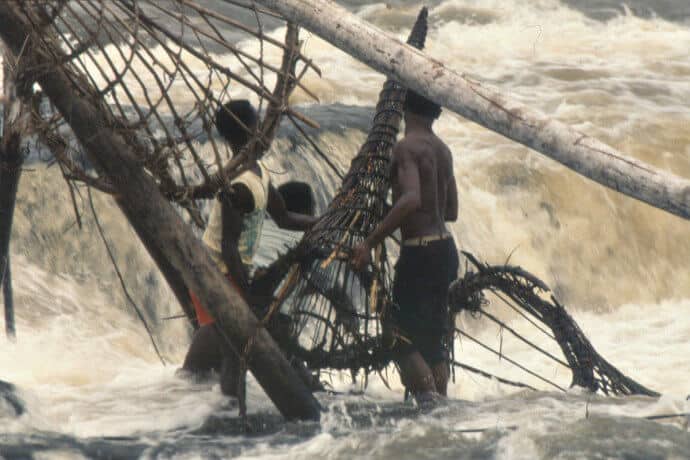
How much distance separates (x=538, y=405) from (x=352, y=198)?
111 cm

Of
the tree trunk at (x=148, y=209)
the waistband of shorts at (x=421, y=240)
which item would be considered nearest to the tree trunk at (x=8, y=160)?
the tree trunk at (x=148, y=209)

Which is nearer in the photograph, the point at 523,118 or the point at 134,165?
the point at 523,118

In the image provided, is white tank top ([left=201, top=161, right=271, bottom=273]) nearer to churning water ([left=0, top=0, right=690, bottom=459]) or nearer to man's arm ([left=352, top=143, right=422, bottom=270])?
churning water ([left=0, top=0, right=690, bottom=459])

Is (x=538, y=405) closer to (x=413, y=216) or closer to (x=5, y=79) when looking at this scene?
(x=413, y=216)

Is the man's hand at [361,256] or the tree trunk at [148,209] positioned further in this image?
the man's hand at [361,256]

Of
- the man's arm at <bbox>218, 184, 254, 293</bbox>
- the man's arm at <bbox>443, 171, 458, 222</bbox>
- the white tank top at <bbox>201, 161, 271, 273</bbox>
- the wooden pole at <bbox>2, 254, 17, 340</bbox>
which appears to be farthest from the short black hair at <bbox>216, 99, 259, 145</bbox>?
the wooden pole at <bbox>2, 254, 17, 340</bbox>

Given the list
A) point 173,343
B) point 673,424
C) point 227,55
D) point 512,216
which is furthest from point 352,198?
point 227,55

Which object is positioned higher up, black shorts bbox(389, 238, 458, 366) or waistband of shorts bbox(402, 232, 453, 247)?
waistband of shorts bbox(402, 232, 453, 247)

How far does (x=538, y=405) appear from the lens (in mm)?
5078

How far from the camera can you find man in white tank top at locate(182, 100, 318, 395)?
468cm

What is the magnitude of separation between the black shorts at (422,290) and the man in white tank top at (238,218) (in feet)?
1.42

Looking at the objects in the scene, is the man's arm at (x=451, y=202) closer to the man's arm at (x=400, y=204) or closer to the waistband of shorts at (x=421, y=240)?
the waistband of shorts at (x=421, y=240)

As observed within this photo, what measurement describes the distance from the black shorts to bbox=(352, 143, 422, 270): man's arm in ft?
0.93

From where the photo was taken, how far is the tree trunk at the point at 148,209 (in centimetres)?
431
